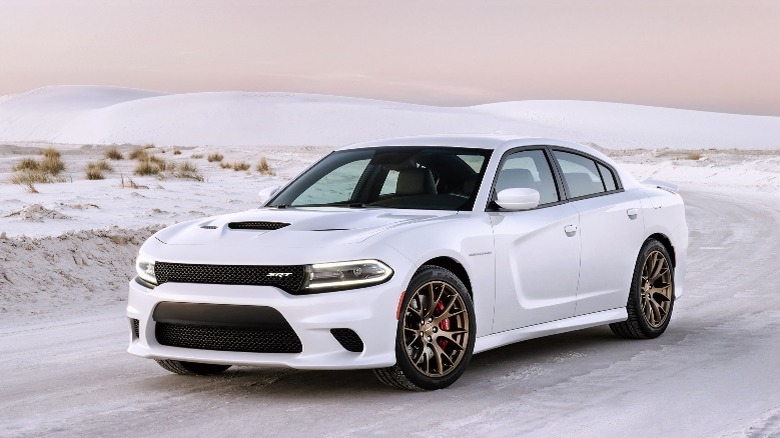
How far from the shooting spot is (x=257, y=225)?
25.0ft

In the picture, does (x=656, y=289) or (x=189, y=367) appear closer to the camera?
(x=189, y=367)

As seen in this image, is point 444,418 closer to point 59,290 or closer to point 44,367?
point 44,367

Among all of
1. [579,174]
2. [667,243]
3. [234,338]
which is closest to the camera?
[234,338]

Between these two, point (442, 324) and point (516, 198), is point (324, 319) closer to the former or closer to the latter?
point (442, 324)

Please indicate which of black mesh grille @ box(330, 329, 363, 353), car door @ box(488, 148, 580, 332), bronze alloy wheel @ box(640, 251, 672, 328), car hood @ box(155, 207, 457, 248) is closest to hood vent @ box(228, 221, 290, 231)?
car hood @ box(155, 207, 457, 248)

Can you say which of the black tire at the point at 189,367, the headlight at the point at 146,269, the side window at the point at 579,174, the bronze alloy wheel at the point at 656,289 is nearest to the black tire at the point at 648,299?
the bronze alloy wheel at the point at 656,289

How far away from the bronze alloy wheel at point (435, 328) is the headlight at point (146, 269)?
5.06ft

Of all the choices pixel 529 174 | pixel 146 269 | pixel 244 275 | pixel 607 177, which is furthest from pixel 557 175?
pixel 146 269

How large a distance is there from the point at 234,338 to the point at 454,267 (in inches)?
57.0

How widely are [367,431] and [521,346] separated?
10.5 feet

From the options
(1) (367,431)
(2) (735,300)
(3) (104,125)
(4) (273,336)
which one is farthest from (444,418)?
(3) (104,125)

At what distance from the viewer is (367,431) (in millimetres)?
6469

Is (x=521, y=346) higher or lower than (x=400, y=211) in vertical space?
lower

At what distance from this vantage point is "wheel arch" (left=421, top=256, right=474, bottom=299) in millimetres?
7641
